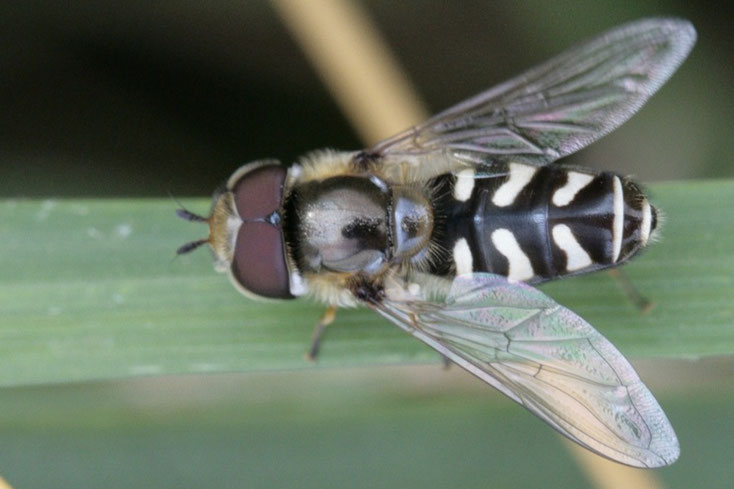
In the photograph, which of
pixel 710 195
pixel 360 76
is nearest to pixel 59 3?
pixel 360 76

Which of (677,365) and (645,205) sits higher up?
(645,205)

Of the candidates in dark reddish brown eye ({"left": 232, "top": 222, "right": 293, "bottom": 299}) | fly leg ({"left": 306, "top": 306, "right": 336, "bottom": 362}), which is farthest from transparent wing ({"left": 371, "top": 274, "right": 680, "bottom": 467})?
dark reddish brown eye ({"left": 232, "top": 222, "right": 293, "bottom": 299})

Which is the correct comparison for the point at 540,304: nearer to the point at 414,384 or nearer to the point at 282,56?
the point at 414,384

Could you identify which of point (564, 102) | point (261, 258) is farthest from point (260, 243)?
point (564, 102)

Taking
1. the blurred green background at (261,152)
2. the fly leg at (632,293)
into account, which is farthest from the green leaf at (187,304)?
the blurred green background at (261,152)

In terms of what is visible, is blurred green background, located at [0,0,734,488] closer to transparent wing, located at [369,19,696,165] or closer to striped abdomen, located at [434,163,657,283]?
striped abdomen, located at [434,163,657,283]

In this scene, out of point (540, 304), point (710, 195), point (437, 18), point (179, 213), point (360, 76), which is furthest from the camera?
point (437, 18)
